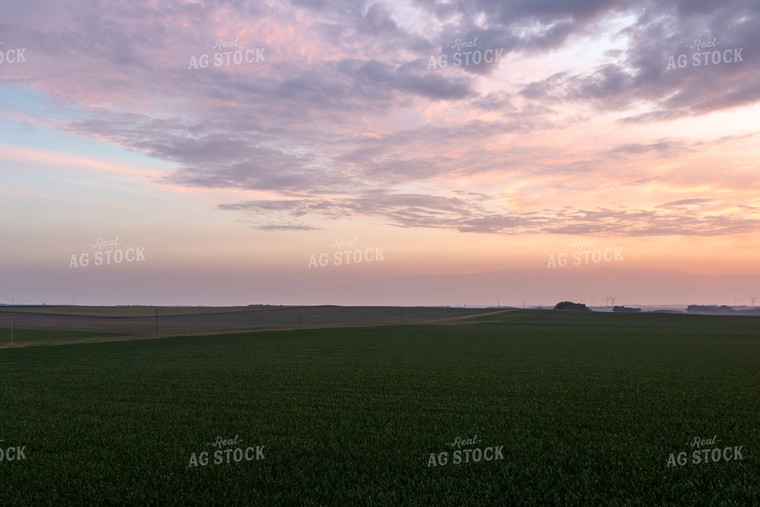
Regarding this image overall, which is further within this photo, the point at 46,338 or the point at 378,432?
the point at 46,338

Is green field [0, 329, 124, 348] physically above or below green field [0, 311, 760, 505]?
below

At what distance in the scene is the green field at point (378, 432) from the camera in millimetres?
8500

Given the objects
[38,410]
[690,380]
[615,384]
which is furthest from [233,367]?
[690,380]

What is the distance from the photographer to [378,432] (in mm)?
12031

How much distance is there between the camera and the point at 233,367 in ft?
82.8

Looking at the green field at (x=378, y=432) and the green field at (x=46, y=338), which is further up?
the green field at (x=378, y=432)

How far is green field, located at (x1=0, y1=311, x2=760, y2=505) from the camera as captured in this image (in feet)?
27.9

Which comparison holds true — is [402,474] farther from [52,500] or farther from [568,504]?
[52,500]

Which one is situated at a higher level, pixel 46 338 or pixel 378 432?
pixel 378 432

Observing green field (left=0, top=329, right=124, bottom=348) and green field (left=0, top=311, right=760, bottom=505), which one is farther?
green field (left=0, top=329, right=124, bottom=348)

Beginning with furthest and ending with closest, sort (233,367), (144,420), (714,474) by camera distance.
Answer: (233,367) < (144,420) < (714,474)

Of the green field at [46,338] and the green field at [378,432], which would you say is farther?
the green field at [46,338]

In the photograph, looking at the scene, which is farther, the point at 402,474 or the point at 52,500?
the point at 402,474

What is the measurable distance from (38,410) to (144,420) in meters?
3.96
